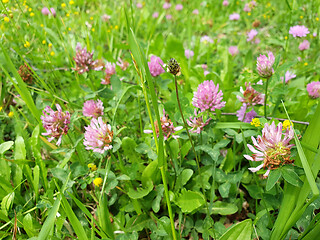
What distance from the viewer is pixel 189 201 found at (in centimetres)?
137

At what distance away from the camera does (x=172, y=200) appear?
4.64ft

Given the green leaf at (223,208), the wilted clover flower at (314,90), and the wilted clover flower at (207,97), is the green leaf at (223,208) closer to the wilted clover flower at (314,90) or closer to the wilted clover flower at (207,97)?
the wilted clover flower at (207,97)

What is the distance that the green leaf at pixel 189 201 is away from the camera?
52.5 inches

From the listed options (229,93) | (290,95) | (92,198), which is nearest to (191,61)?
(229,93)

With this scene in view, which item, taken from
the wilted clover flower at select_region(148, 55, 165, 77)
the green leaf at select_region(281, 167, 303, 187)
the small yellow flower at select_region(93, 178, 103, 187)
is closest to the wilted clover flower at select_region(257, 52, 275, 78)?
the green leaf at select_region(281, 167, 303, 187)

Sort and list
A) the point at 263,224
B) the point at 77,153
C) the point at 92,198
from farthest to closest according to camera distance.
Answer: the point at 77,153, the point at 92,198, the point at 263,224

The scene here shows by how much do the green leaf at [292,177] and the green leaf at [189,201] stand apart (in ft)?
1.52

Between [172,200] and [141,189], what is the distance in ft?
0.59

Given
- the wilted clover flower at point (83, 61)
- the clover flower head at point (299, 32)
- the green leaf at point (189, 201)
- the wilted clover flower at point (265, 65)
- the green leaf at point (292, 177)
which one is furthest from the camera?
the clover flower head at point (299, 32)

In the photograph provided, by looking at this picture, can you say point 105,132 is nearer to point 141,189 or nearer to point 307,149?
point 141,189

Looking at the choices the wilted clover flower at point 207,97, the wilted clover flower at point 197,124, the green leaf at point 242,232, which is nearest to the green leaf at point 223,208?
the green leaf at point 242,232

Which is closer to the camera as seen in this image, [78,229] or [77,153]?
[78,229]

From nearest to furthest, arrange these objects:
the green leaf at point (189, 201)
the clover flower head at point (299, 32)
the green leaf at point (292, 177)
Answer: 1. the green leaf at point (292, 177)
2. the green leaf at point (189, 201)
3. the clover flower head at point (299, 32)

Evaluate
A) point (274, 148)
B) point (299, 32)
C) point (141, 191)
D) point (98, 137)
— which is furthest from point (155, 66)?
point (299, 32)
